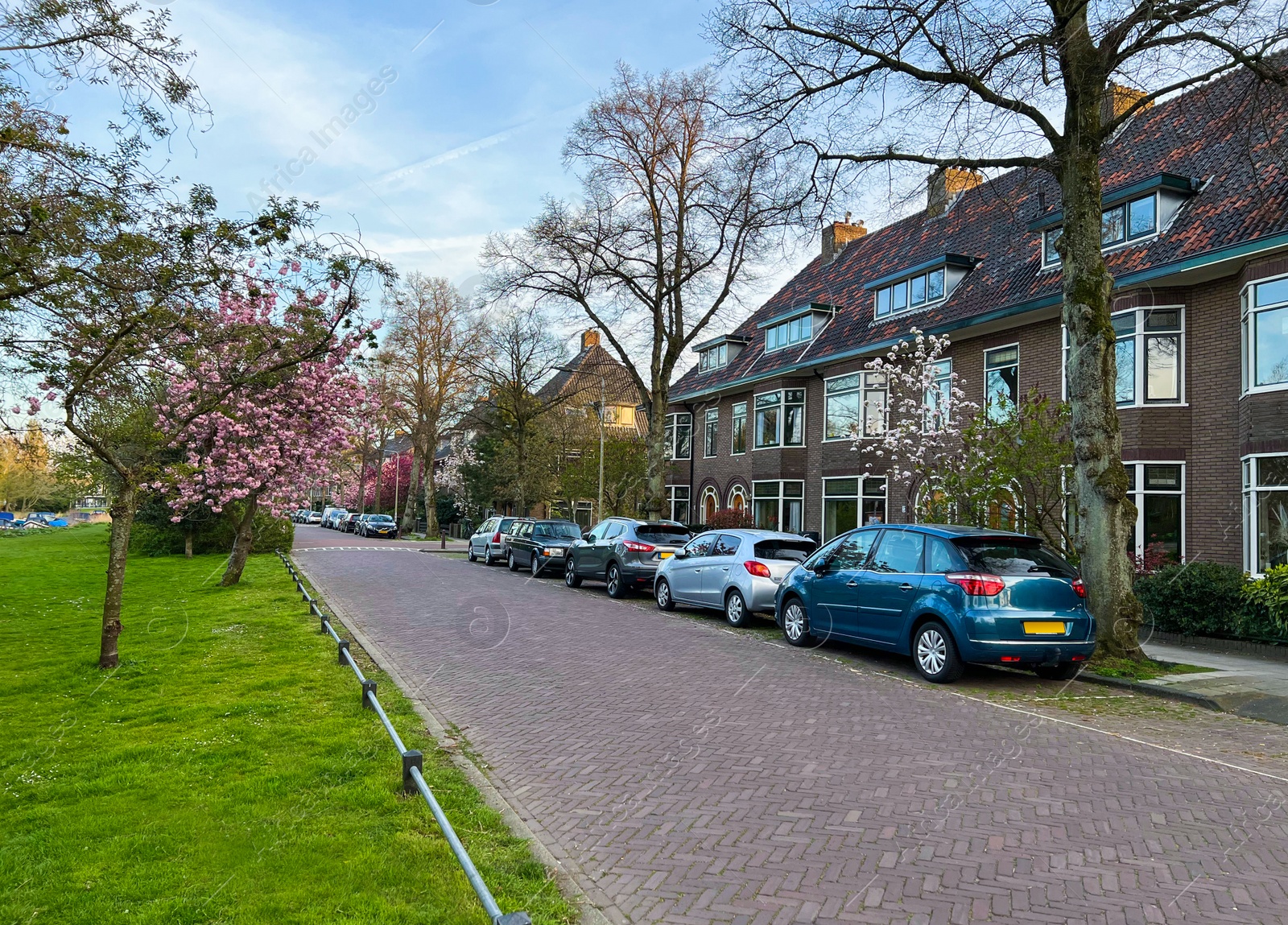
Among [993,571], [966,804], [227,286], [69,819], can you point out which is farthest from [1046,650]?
[227,286]

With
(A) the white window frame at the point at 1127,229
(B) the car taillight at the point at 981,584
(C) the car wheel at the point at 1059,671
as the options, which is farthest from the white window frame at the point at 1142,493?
(B) the car taillight at the point at 981,584

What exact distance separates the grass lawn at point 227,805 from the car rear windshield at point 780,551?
22.8 ft

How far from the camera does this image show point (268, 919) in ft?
12.1

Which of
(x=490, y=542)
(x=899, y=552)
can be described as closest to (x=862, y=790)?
(x=899, y=552)

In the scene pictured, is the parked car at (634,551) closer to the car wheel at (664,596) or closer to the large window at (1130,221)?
the car wheel at (664,596)

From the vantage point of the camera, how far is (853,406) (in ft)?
83.3

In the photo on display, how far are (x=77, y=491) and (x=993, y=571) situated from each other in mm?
38292

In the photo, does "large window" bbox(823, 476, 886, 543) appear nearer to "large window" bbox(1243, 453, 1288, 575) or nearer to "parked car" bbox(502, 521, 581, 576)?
"parked car" bbox(502, 521, 581, 576)

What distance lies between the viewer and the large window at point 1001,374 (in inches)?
786

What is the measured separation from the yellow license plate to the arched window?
78.6 feet

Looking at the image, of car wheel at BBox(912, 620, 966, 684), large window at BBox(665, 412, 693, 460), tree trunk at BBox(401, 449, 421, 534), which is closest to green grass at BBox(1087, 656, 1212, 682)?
car wheel at BBox(912, 620, 966, 684)

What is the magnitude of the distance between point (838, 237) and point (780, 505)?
37.7ft

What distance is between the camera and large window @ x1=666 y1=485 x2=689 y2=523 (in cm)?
3575

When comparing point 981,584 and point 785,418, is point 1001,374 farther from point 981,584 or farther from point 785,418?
point 981,584
